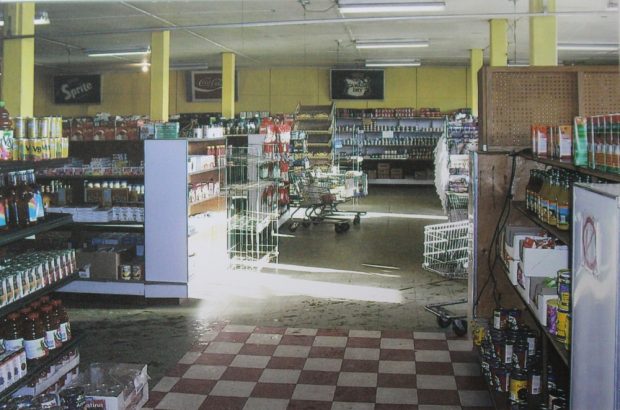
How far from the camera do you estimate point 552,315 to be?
12.2 feet

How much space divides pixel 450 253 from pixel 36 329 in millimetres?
6538

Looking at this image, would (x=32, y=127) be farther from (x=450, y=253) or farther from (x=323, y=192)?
(x=323, y=192)

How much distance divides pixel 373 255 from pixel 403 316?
11.4 ft

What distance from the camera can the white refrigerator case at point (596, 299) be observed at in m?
2.38

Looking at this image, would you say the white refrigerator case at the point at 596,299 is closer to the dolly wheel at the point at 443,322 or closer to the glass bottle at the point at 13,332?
the glass bottle at the point at 13,332

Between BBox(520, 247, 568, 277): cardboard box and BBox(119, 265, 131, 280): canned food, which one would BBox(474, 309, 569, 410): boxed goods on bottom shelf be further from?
BBox(119, 265, 131, 280): canned food

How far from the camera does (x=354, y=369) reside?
5.66m

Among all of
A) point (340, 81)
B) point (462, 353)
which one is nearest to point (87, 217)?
point (462, 353)

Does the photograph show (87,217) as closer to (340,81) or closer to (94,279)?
(94,279)

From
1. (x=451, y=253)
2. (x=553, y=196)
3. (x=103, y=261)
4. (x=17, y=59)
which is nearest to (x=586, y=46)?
(x=451, y=253)

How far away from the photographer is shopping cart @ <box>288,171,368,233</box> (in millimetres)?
13328

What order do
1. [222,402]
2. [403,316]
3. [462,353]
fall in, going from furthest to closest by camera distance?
1. [403,316]
2. [462,353]
3. [222,402]

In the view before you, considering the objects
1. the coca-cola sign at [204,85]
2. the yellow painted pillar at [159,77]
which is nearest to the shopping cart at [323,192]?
the yellow painted pillar at [159,77]

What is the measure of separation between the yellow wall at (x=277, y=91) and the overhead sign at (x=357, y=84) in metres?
0.39
